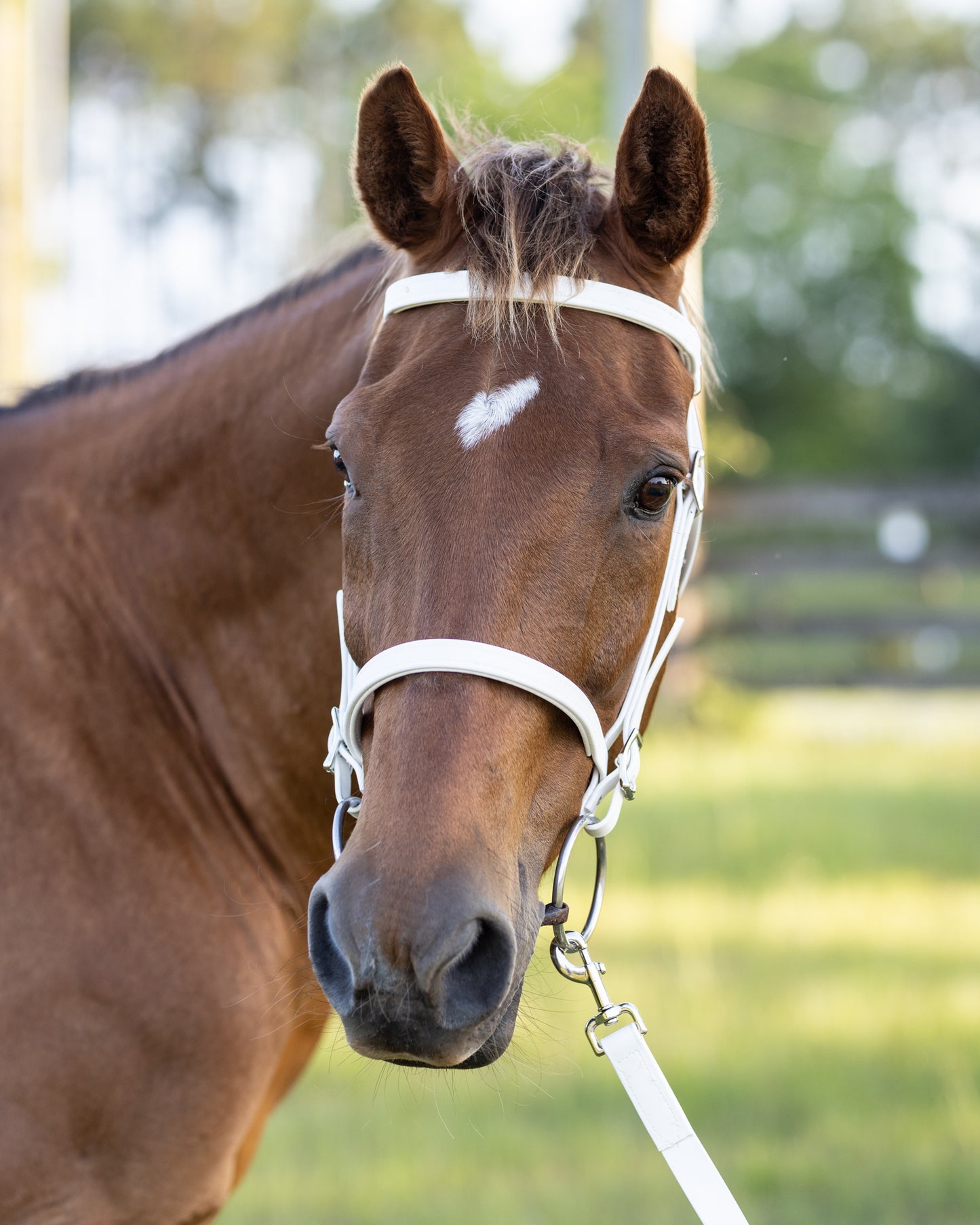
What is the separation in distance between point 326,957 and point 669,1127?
24.1 inches

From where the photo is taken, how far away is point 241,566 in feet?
8.08

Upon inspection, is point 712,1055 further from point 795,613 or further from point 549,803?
point 795,613

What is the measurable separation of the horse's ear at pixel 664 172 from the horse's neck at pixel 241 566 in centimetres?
61

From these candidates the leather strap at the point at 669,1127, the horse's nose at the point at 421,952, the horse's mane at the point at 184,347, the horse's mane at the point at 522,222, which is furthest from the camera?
the horse's mane at the point at 184,347

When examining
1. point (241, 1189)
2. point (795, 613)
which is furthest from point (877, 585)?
point (241, 1189)

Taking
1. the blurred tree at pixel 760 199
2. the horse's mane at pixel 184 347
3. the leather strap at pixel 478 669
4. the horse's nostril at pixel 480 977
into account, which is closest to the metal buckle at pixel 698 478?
the leather strap at pixel 478 669

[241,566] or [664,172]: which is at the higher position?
[664,172]

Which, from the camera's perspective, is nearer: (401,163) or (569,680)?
(569,680)

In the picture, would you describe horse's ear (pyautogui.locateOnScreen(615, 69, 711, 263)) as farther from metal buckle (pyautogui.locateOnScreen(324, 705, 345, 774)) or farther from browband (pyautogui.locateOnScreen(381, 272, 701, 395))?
metal buckle (pyautogui.locateOnScreen(324, 705, 345, 774))

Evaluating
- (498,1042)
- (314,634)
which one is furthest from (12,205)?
(498,1042)

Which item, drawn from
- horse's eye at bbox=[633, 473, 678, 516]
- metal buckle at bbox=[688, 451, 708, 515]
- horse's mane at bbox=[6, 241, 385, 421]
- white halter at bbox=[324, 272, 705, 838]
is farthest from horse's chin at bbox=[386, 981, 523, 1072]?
horse's mane at bbox=[6, 241, 385, 421]

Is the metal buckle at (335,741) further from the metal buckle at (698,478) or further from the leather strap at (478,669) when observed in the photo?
the metal buckle at (698,478)

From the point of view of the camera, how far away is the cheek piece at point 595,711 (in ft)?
5.68

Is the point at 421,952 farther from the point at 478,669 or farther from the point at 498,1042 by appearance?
the point at 478,669
